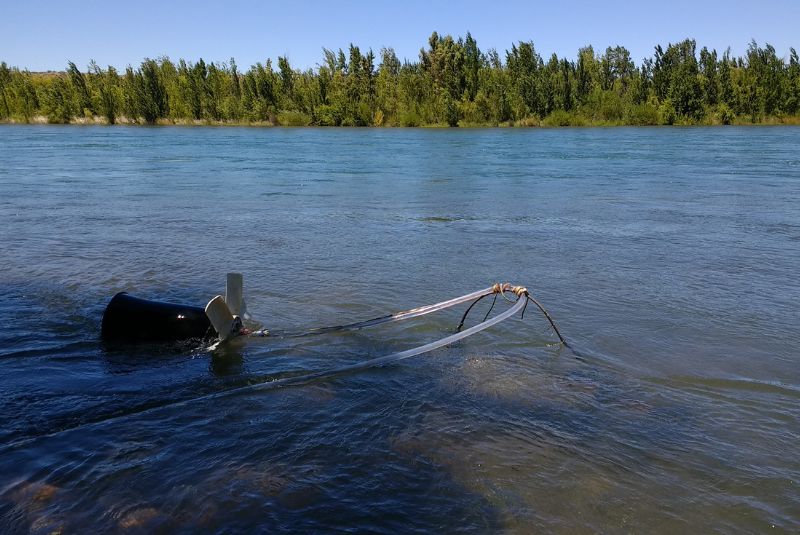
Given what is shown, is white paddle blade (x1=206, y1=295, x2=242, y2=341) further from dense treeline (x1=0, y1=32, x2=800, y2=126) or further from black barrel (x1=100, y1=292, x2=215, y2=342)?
dense treeline (x1=0, y1=32, x2=800, y2=126)

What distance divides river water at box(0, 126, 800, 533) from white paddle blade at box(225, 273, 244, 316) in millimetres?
365

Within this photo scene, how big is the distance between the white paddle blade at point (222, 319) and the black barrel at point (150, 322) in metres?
0.27

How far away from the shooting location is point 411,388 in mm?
5336

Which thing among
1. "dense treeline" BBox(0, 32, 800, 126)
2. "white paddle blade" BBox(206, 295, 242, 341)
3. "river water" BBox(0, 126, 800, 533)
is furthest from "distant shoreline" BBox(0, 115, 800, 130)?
"white paddle blade" BBox(206, 295, 242, 341)

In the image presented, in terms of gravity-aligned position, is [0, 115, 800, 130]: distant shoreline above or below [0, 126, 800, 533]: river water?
above

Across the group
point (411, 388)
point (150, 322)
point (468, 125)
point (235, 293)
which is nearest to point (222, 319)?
point (235, 293)

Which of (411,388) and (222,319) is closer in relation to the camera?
(411,388)

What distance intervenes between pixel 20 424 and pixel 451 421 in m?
3.13

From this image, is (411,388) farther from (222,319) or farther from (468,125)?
(468,125)

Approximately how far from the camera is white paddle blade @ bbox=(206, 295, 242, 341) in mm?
5855

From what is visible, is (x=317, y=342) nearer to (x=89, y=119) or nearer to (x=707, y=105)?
(x=707, y=105)

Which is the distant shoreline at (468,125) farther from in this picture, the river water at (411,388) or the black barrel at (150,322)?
the black barrel at (150,322)

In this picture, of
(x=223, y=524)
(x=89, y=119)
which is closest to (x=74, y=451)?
(x=223, y=524)

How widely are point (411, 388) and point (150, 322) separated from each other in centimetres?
279
